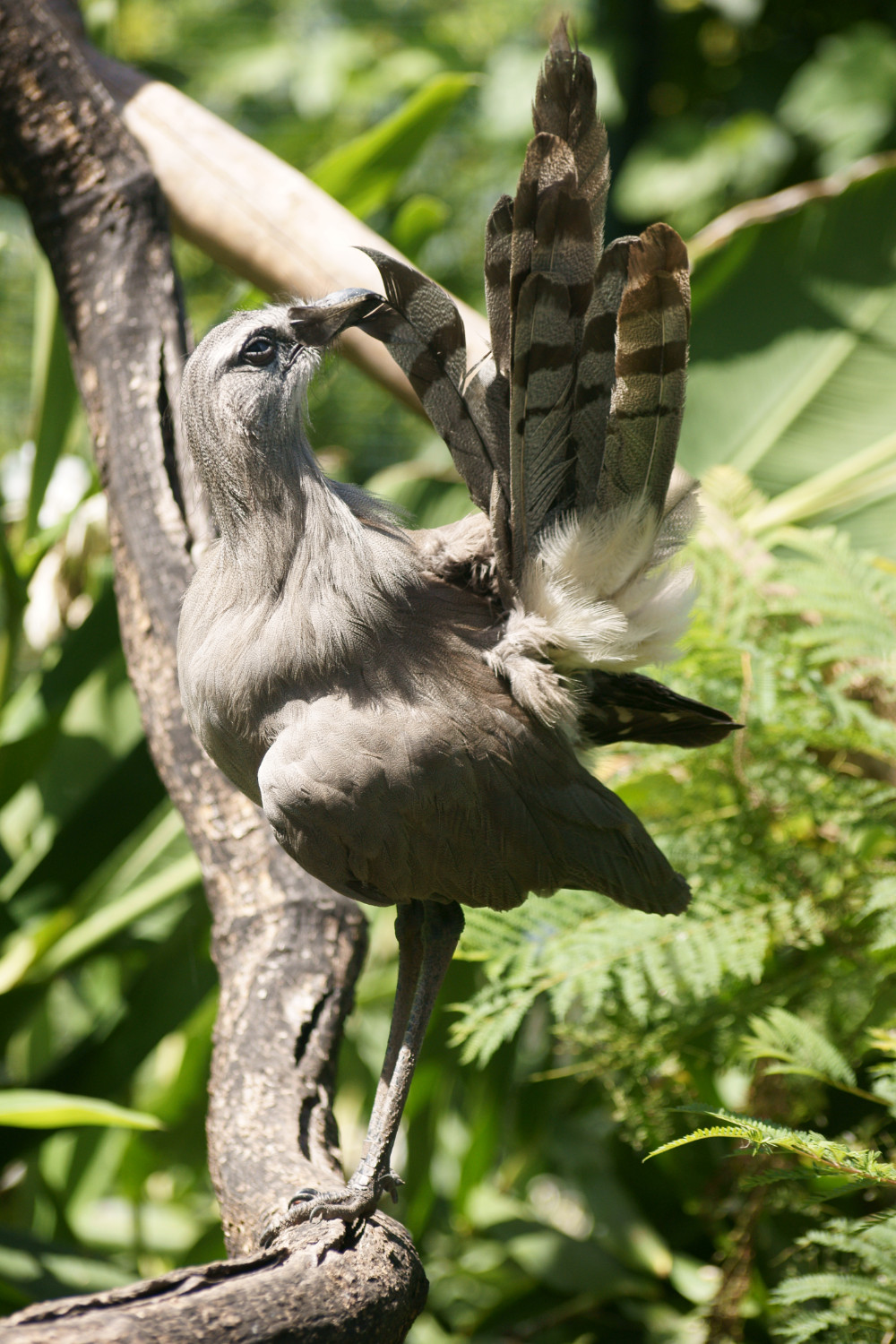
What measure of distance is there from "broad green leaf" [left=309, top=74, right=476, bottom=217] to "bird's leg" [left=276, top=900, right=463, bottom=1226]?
6.71 ft

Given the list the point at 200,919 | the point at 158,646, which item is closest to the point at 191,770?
the point at 158,646

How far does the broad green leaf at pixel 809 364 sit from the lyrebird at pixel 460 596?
1801mm

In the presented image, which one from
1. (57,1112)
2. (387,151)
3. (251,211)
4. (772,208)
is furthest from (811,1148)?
(387,151)

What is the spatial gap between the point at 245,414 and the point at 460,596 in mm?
364

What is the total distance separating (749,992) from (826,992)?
15 cm

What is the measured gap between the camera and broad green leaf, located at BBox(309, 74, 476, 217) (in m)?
2.68

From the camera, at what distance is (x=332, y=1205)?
1.26m

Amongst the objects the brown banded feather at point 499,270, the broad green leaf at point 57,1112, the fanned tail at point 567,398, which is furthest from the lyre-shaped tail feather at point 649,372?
the broad green leaf at point 57,1112

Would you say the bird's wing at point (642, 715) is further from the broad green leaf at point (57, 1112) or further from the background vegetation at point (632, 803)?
the broad green leaf at point (57, 1112)

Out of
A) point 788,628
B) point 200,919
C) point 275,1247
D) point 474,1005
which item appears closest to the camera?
point 275,1247

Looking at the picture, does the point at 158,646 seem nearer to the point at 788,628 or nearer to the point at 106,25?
the point at 788,628

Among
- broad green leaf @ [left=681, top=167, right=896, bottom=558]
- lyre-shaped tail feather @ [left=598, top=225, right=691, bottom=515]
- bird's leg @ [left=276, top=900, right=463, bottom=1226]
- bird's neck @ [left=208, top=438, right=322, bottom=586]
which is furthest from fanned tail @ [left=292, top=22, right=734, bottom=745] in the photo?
broad green leaf @ [left=681, top=167, right=896, bottom=558]

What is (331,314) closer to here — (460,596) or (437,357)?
(437,357)

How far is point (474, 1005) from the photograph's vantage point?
1.97 metres
